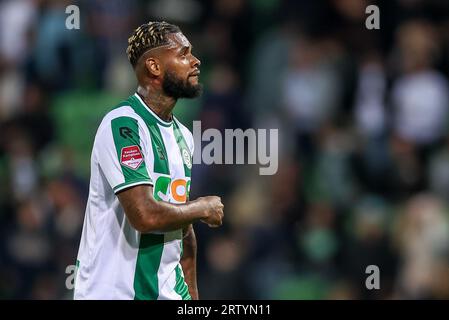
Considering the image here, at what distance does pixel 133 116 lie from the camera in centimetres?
460

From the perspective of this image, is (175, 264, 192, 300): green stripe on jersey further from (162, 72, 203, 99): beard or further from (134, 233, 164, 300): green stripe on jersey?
(162, 72, 203, 99): beard

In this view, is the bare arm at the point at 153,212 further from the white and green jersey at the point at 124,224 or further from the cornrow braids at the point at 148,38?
the cornrow braids at the point at 148,38

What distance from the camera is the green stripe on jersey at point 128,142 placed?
441 cm

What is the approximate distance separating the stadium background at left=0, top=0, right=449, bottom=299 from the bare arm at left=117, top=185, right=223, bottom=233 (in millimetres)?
3575

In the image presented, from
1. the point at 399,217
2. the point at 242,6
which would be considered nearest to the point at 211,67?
the point at 242,6

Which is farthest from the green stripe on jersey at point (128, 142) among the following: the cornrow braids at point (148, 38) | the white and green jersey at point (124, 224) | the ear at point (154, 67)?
Result: the cornrow braids at point (148, 38)

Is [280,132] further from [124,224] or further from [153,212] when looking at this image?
[153,212]

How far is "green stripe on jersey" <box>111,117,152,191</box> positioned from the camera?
441 centimetres

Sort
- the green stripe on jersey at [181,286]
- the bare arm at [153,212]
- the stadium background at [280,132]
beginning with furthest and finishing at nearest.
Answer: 1. the stadium background at [280,132]
2. the green stripe on jersey at [181,286]
3. the bare arm at [153,212]

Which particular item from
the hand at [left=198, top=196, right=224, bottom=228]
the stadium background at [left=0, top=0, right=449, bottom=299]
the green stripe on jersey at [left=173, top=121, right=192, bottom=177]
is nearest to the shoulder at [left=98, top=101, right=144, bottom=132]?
the green stripe on jersey at [left=173, top=121, right=192, bottom=177]

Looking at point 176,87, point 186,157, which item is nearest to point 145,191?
point 186,157

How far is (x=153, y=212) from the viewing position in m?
4.38

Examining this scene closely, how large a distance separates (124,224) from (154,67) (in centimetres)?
75
